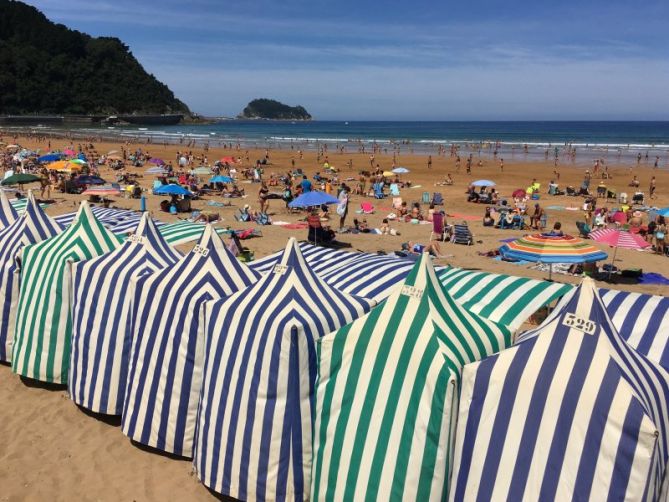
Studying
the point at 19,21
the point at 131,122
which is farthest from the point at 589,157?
the point at 19,21

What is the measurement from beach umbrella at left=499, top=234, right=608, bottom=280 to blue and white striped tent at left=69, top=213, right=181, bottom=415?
534cm

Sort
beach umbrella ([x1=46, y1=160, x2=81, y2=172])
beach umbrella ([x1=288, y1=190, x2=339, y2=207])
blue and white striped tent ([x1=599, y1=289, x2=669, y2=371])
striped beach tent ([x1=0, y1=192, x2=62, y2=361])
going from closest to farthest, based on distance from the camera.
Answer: blue and white striped tent ([x1=599, y1=289, x2=669, y2=371]), striped beach tent ([x1=0, y1=192, x2=62, y2=361]), beach umbrella ([x1=288, y1=190, x2=339, y2=207]), beach umbrella ([x1=46, y1=160, x2=81, y2=172])

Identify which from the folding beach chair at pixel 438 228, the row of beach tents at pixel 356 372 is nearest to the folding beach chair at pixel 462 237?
the folding beach chair at pixel 438 228

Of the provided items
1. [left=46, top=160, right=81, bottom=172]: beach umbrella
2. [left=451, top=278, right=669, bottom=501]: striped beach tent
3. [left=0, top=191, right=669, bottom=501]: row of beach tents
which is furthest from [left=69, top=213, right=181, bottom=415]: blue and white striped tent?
[left=46, top=160, right=81, bottom=172]: beach umbrella

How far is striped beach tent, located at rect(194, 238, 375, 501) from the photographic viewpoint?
13.2 feet

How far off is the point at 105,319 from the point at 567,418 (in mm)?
4145

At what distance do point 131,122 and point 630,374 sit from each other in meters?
117

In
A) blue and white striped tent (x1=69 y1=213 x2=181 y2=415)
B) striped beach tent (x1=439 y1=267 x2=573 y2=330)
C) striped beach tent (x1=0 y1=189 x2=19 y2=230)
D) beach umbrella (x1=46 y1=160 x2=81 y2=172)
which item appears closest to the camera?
striped beach tent (x1=439 y1=267 x2=573 y2=330)

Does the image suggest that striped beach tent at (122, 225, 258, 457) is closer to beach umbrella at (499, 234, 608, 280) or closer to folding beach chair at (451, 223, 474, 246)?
beach umbrella at (499, 234, 608, 280)

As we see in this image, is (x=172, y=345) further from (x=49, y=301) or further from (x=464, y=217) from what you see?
(x=464, y=217)

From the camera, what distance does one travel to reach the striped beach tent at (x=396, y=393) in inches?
140

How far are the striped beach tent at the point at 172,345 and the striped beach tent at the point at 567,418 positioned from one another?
2.31m

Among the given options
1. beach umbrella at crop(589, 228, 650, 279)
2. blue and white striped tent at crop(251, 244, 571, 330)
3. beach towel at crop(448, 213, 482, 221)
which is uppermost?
blue and white striped tent at crop(251, 244, 571, 330)

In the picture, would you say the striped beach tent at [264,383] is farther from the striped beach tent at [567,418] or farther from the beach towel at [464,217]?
the beach towel at [464,217]
